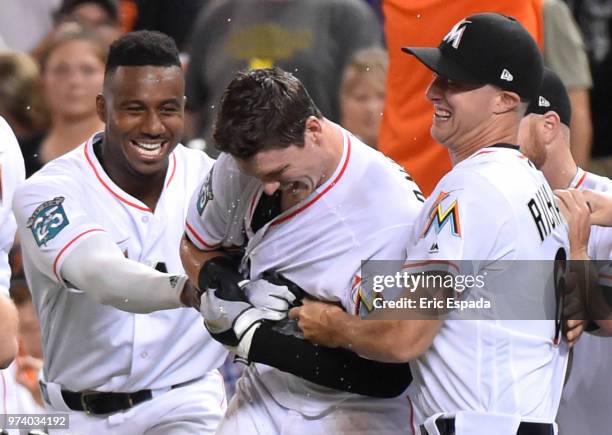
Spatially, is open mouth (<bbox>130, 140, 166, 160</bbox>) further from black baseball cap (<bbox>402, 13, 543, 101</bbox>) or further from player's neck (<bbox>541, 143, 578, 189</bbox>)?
player's neck (<bbox>541, 143, 578, 189</bbox>)

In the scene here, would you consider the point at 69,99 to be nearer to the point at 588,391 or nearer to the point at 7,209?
the point at 7,209

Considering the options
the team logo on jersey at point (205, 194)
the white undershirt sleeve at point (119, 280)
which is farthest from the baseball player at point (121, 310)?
the team logo on jersey at point (205, 194)

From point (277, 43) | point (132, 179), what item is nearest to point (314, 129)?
point (132, 179)

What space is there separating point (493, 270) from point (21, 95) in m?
4.03

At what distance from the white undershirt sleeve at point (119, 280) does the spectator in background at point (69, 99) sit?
230 cm

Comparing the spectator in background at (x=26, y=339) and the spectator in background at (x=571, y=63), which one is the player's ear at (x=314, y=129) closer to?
the spectator in background at (x=26, y=339)

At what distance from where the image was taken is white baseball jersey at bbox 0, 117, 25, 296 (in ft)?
17.3

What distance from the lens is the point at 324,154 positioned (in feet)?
15.5

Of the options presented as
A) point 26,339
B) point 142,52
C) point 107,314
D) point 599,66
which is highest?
point 142,52

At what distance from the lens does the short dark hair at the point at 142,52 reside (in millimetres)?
5652

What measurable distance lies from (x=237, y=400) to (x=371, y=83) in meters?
2.89

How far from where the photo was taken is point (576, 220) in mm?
4883

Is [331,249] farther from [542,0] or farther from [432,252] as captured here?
[542,0]

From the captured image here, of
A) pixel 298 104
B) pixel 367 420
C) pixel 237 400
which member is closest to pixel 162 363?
pixel 237 400
